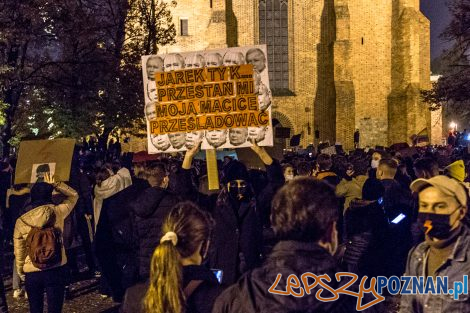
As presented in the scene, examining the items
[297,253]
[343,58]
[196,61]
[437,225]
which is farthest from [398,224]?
[343,58]

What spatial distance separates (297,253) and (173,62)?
526 centimetres

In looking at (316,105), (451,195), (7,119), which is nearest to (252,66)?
(451,195)

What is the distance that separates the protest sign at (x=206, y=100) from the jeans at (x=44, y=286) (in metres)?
1.98

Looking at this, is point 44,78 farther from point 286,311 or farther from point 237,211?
point 286,311

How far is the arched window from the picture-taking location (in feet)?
116

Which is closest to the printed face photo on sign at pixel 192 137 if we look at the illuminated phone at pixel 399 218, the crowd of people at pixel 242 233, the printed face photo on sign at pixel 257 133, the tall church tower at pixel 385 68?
the crowd of people at pixel 242 233

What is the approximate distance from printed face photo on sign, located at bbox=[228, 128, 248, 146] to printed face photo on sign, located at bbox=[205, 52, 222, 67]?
A: 2.56 ft

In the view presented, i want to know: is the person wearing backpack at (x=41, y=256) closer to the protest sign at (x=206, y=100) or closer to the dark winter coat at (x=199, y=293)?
the protest sign at (x=206, y=100)

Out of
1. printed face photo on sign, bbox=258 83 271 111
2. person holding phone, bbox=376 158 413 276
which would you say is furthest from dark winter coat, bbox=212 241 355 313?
printed face photo on sign, bbox=258 83 271 111

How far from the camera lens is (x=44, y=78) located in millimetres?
19000

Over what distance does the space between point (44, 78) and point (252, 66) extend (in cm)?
1300

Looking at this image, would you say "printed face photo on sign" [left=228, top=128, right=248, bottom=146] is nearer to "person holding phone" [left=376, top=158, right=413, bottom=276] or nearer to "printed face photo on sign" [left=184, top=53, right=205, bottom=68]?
"printed face photo on sign" [left=184, top=53, right=205, bottom=68]

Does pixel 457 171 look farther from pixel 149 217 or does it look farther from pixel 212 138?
pixel 149 217

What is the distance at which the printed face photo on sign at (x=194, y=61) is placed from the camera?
24.6 feet
